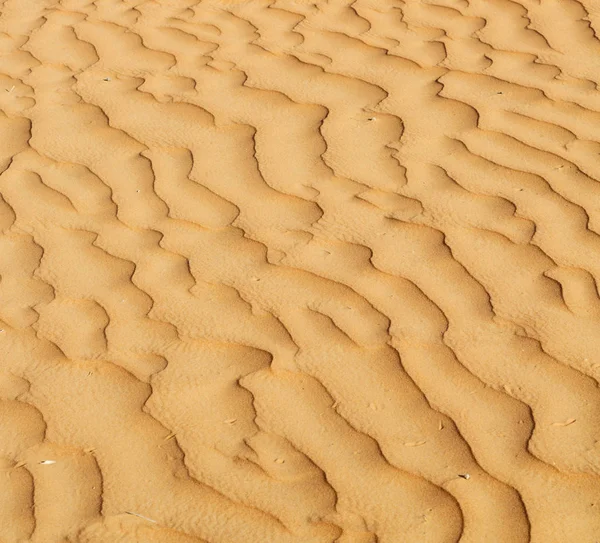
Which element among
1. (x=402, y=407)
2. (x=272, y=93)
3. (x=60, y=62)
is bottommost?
(x=60, y=62)

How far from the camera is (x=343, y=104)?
14.7ft

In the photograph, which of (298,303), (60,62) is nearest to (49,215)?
(298,303)

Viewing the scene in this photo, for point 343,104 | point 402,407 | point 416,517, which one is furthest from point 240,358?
point 343,104

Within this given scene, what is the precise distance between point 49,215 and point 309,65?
155 centimetres

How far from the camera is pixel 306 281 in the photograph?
3.36 metres

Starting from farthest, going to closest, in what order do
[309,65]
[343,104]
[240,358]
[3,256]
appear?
[309,65] < [343,104] < [3,256] < [240,358]

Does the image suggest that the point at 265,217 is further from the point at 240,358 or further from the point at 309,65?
the point at 309,65

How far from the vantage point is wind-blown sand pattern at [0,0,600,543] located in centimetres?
258

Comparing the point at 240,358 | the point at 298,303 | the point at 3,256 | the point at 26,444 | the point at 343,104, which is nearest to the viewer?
the point at 26,444

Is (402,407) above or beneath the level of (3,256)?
above

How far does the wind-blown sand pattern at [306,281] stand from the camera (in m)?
2.58

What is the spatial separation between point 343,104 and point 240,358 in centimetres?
175

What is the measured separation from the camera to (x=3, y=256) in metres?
3.62

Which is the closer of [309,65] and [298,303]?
[298,303]
